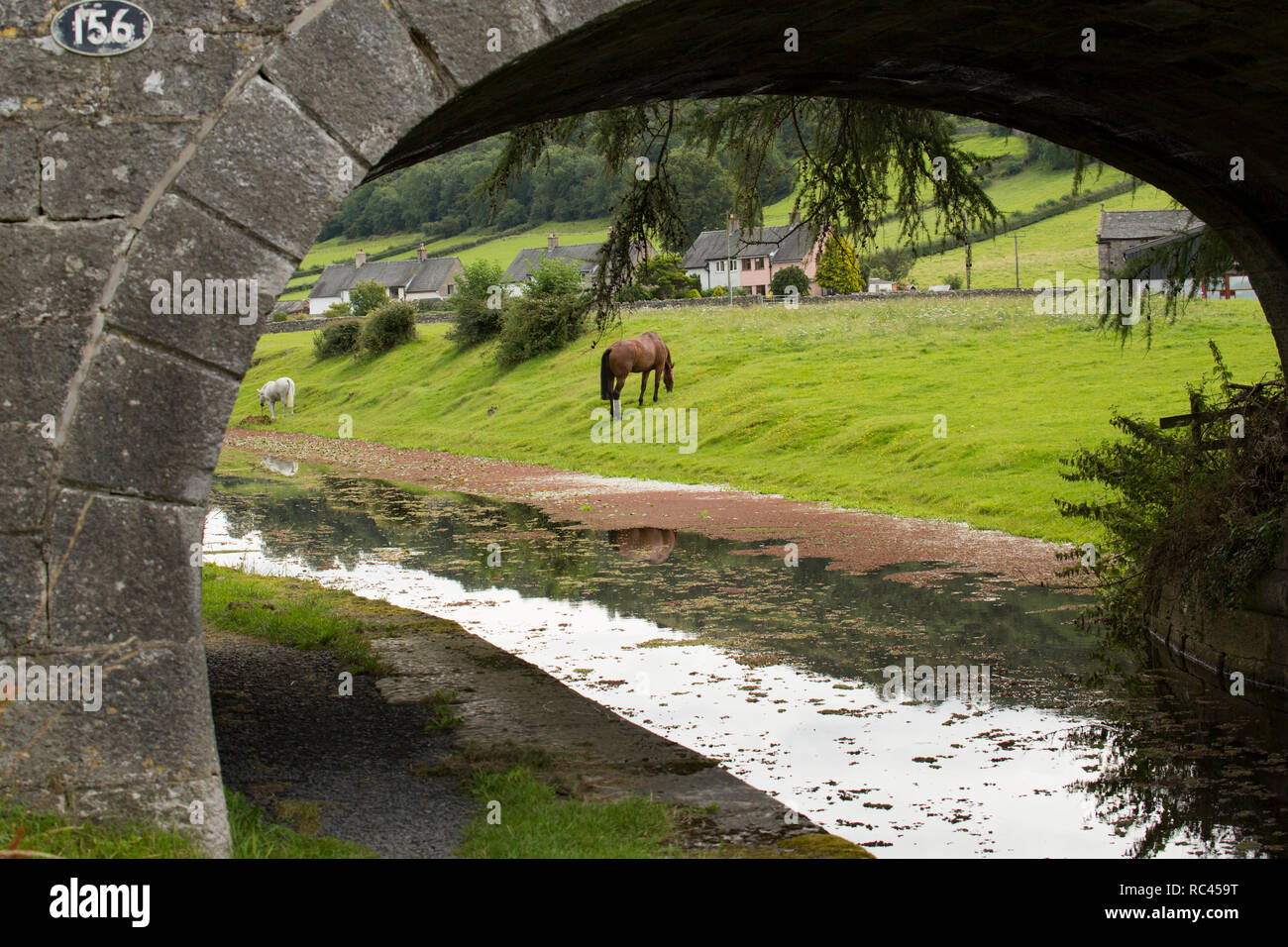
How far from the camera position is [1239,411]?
9219 mm

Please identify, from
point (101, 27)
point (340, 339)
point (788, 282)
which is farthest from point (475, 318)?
point (101, 27)

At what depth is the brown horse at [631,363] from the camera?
28.3 m

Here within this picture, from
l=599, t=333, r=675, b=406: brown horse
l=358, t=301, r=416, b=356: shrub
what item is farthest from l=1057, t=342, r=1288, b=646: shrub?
l=358, t=301, r=416, b=356: shrub

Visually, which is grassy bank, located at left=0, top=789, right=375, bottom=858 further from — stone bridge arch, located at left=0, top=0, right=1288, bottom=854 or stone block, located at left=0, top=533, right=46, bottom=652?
stone block, located at left=0, top=533, right=46, bottom=652

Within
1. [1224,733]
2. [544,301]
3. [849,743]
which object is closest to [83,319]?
[849,743]

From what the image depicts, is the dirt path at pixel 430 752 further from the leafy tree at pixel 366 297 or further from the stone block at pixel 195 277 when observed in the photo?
the leafy tree at pixel 366 297

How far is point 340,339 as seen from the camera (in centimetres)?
5388

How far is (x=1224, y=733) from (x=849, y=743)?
7.54 ft

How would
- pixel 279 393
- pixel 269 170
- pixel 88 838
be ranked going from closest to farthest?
pixel 88 838 < pixel 269 170 < pixel 279 393

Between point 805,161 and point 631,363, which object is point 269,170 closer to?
point 805,161

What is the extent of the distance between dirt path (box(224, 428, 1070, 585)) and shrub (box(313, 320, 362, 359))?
83.3ft

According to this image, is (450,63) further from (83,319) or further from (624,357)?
(624,357)

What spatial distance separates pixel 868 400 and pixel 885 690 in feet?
56.5

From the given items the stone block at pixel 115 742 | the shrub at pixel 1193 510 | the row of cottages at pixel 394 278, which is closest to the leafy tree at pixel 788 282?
the row of cottages at pixel 394 278
